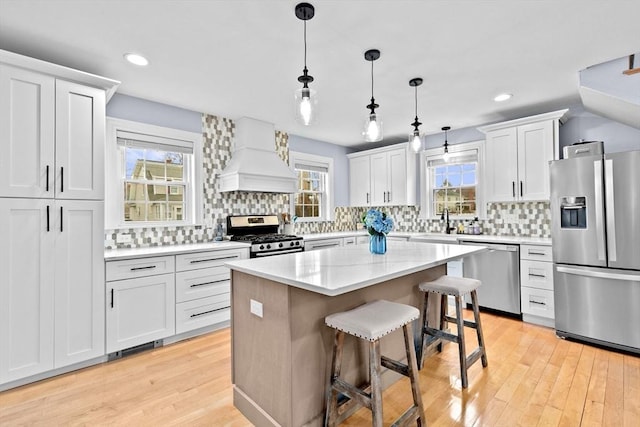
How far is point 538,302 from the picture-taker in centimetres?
348

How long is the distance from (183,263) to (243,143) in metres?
1.76

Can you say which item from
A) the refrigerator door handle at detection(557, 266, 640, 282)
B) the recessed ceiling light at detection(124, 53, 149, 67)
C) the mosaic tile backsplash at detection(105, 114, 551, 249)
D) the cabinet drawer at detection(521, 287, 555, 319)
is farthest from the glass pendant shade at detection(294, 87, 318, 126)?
the cabinet drawer at detection(521, 287, 555, 319)

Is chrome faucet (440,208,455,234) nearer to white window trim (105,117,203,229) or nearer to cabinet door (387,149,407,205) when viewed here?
cabinet door (387,149,407,205)

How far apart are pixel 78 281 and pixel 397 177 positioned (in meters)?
4.38

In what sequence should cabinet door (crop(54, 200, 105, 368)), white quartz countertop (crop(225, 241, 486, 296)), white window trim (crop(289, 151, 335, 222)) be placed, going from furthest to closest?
white window trim (crop(289, 151, 335, 222)), cabinet door (crop(54, 200, 105, 368)), white quartz countertop (crop(225, 241, 486, 296))

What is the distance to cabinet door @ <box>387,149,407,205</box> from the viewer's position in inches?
203

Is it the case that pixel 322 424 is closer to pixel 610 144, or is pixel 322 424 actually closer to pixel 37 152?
pixel 37 152

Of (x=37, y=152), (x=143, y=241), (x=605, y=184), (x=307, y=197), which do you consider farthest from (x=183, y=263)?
(x=605, y=184)

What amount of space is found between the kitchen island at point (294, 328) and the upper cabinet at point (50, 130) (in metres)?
1.62

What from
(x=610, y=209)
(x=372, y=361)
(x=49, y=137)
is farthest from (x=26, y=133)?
(x=610, y=209)

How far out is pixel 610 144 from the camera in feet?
11.7

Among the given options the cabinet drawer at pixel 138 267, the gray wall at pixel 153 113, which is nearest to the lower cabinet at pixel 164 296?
the cabinet drawer at pixel 138 267

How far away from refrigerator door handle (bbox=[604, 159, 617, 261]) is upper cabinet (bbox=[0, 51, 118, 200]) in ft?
14.5

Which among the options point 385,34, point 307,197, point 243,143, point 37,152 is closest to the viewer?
Result: point 385,34
